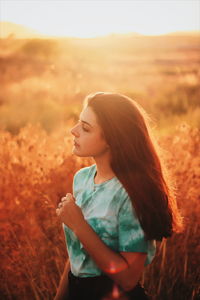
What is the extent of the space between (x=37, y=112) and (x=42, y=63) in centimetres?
1645

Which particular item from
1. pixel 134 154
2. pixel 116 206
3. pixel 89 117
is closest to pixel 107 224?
pixel 116 206

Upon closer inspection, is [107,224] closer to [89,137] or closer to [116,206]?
[116,206]

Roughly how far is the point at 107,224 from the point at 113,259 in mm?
126

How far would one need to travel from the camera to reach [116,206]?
171 cm

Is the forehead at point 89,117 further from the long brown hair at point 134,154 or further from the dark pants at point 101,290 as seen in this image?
the dark pants at point 101,290

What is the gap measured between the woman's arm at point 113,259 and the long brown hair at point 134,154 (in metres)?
0.11

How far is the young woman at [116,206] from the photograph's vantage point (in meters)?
1.67

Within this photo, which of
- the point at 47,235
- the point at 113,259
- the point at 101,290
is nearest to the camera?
the point at 113,259

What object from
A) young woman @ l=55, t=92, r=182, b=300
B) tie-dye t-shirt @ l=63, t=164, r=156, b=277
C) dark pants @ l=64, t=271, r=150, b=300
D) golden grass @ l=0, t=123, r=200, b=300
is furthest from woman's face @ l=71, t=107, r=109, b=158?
golden grass @ l=0, t=123, r=200, b=300

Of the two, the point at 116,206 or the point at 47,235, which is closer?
the point at 116,206

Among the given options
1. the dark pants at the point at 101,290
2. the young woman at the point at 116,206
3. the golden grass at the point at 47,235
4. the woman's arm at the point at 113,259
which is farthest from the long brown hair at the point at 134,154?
the golden grass at the point at 47,235

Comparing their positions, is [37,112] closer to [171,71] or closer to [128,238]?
[128,238]

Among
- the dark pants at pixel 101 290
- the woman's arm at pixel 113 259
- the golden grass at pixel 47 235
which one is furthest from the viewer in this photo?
the golden grass at pixel 47 235

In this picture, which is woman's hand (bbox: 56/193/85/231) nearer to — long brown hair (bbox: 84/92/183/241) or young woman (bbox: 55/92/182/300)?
young woman (bbox: 55/92/182/300)
